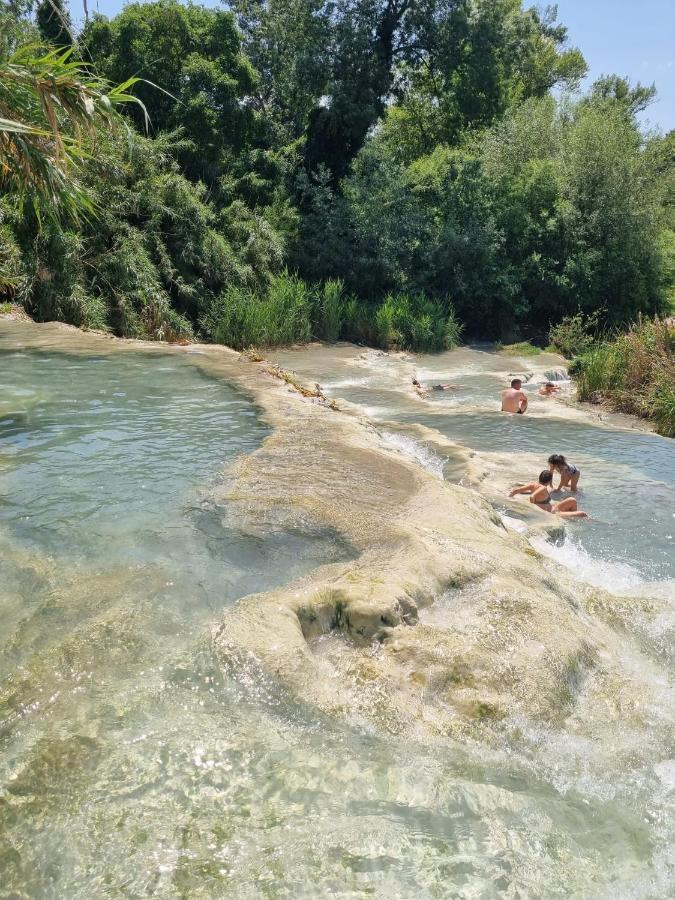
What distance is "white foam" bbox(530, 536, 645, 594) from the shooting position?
245 inches

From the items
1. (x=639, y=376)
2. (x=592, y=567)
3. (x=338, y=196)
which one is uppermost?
(x=338, y=196)

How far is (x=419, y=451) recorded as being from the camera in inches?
360

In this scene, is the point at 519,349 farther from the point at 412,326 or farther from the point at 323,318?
the point at 323,318

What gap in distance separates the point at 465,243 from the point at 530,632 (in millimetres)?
19135

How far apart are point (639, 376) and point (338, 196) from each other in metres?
12.6

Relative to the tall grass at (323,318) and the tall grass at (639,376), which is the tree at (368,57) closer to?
the tall grass at (323,318)

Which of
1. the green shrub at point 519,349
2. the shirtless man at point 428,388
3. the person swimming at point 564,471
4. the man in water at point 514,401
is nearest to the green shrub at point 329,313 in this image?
the shirtless man at point 428,388

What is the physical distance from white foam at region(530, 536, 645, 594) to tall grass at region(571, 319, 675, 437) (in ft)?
20.7

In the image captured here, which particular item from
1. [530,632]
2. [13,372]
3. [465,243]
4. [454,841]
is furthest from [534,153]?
[454,841]

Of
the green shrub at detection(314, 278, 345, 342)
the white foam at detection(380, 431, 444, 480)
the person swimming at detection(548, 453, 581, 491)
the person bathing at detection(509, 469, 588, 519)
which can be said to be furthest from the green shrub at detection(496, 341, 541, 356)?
the person bathing at detection(509, 469, 588, 519)

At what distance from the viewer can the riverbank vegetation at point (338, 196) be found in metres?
16.4

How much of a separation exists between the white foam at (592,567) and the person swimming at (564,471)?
1.47m

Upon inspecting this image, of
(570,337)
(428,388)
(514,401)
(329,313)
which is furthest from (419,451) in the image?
(570,337)

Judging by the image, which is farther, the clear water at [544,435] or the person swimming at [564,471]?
the person swimming at [564,471]
